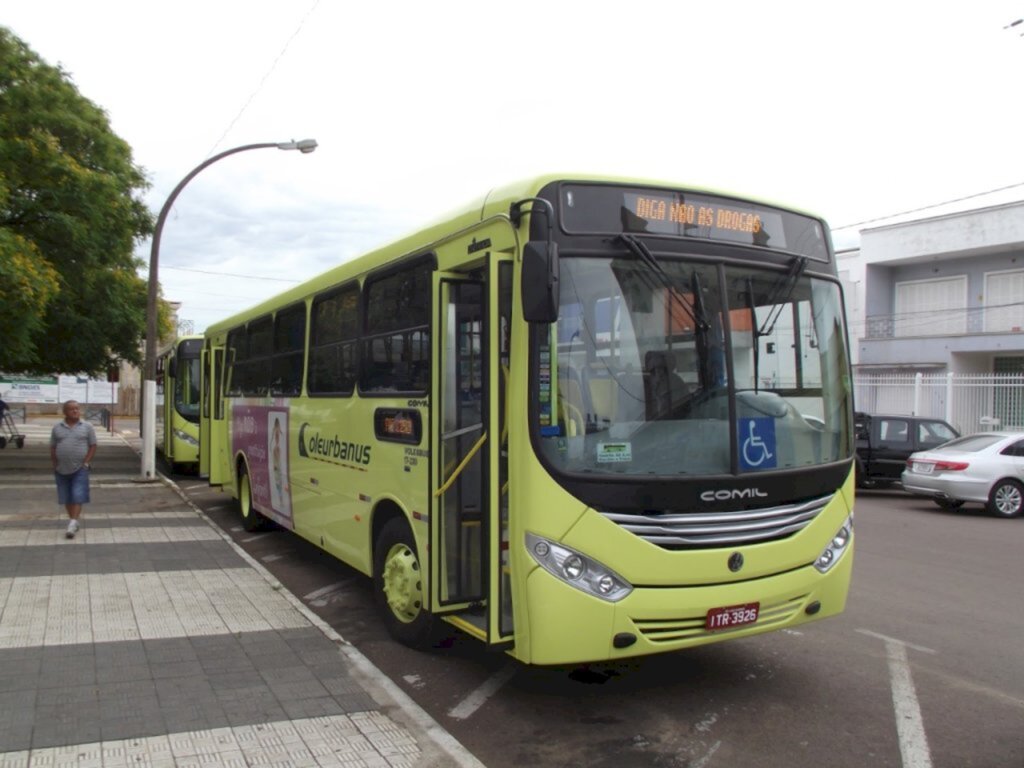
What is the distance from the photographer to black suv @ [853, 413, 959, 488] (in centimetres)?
1652

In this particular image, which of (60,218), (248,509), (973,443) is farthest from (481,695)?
(60,218)

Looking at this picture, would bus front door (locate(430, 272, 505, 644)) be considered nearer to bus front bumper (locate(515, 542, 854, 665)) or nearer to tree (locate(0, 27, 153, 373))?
bus front bumper (locate(515, 542, 854, 665))

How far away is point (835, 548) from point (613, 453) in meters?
1.76

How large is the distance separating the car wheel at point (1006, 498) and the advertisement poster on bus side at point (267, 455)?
11098mm

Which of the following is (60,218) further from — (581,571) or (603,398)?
(581,571)

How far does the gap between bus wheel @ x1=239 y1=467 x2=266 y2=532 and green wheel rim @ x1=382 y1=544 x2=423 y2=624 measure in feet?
17.0

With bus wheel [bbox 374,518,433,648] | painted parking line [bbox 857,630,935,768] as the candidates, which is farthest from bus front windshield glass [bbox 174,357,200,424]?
→ painted parking line [bbox 857,630,935,768]

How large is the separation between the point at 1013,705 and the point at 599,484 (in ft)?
9.56

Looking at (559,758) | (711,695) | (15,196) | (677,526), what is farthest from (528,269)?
(15,196)

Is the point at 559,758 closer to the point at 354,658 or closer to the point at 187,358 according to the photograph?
the point at 354,658

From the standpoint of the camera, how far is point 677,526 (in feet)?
14.8

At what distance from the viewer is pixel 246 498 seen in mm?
11078

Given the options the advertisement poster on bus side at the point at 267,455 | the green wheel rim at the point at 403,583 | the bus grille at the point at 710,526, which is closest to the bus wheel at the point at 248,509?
the advertisement poster on bus side at the point at 267,455

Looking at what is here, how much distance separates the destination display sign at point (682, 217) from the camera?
4.64m
